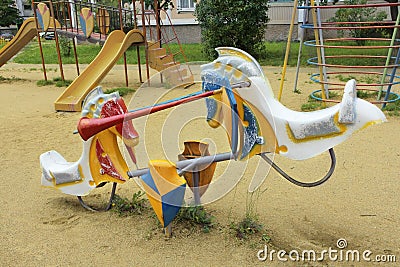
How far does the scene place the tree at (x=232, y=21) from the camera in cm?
1038

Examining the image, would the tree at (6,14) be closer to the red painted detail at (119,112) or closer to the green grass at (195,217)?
the red painted detail at (119,112)

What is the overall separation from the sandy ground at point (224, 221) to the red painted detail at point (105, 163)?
18 cm

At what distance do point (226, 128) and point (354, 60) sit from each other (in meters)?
9.00

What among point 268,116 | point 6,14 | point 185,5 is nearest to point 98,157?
point 268,116

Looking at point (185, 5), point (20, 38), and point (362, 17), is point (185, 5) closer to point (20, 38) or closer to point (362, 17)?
point (362, 17)

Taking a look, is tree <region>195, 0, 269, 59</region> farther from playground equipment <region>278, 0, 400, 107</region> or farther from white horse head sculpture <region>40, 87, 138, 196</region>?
white horse head sculpture <region>40, 87, 138, 196</region>

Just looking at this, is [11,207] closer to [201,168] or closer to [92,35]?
[201,168]

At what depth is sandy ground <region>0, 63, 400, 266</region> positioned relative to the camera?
2.37 meters

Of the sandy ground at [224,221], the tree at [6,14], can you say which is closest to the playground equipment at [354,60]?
the sandy ground at [224,221]

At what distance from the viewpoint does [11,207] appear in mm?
3041

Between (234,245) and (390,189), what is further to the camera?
(390,189)

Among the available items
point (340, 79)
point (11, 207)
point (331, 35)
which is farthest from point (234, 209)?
point (331, 35)

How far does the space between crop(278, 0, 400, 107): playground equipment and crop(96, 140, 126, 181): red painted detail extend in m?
3.08

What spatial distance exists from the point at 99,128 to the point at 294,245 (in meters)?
1.34
